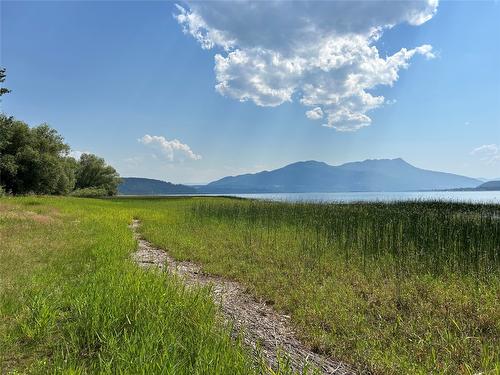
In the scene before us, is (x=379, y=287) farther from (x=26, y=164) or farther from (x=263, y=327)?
(x=26, y=164)

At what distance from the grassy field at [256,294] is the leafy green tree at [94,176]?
8740 cm

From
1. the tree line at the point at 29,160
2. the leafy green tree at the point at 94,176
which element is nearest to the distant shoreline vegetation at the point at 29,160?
the tree line at the point at 29,160

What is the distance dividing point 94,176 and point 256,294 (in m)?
97.0

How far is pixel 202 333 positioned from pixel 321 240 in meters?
9.89

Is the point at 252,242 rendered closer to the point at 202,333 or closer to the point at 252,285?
the point at 252,285

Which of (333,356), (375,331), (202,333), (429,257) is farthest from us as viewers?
(429,257)

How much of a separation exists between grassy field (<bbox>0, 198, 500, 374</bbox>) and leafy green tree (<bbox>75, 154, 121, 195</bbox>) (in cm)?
8740

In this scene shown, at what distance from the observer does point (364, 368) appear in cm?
448


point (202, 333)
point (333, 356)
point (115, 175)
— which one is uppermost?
point (115, 175)

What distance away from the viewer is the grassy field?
3.94 m

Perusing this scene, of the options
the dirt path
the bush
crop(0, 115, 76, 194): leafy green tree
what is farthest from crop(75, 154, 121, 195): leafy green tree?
the dirt path

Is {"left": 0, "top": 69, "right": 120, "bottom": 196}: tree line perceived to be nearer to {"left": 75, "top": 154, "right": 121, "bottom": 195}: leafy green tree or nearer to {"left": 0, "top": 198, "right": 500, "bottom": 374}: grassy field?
{"left": 75, "top": 154, "right": 121, "bottom": 195}: leafy green tree

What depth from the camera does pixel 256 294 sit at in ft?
24.6

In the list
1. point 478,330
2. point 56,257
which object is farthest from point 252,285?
point 56,257
